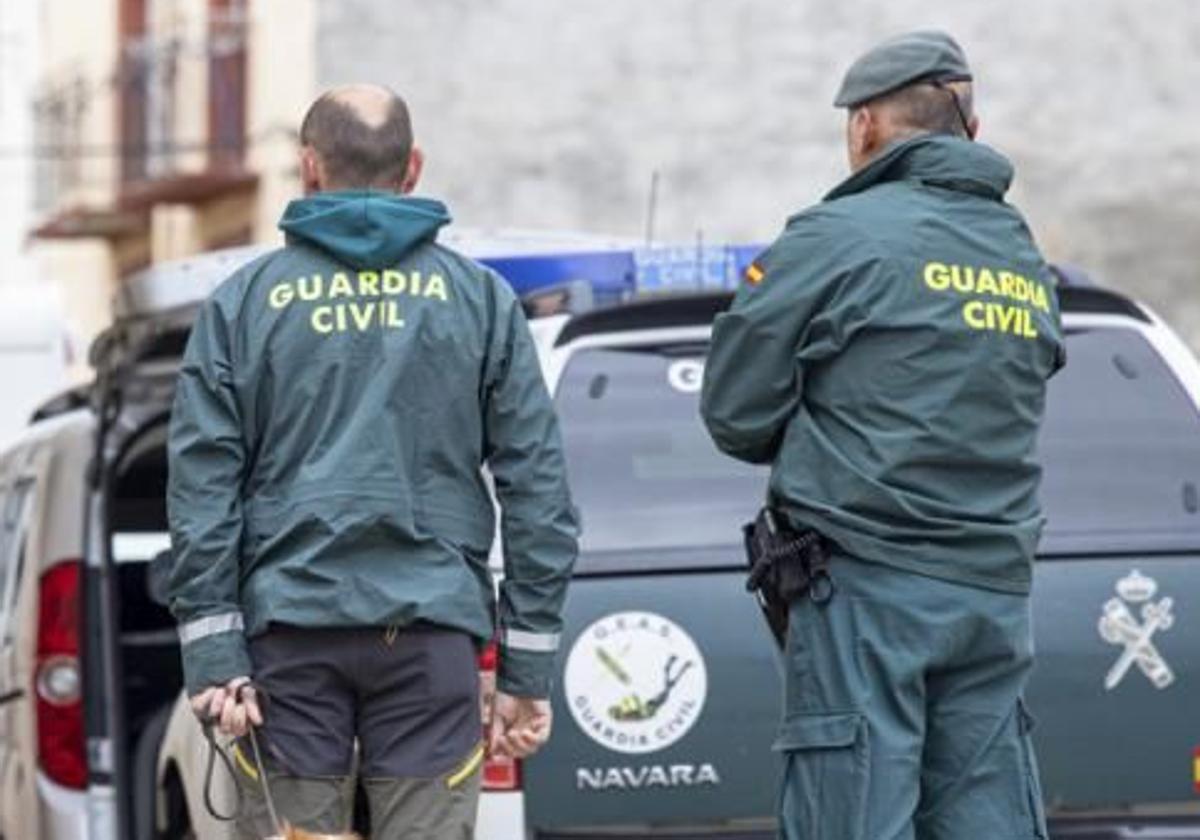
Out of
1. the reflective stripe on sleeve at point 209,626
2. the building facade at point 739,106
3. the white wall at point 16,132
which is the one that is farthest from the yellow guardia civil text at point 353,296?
the white wall at point 16,132

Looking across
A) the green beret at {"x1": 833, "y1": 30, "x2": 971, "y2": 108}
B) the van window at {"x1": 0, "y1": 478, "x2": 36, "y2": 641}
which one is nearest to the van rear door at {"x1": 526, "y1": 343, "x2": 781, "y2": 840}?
the green beret at {"x1": 833, "y1": 30, "x2": 971, "y2": 108}

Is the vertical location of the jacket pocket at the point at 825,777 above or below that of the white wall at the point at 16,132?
above

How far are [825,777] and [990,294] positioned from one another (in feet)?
2.86

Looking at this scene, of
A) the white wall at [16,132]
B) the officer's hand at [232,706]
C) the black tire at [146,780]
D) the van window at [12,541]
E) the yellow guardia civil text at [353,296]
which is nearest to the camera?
the officer's hand at [232,706]

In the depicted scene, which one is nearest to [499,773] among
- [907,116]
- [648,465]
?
[648,465]

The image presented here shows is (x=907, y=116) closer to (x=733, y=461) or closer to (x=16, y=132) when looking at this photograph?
(x=733, y=461)

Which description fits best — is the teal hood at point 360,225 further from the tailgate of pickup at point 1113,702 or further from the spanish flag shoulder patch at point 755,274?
the tailgate of pickup at point 1113,702

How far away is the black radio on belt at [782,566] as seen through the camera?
5.52 m

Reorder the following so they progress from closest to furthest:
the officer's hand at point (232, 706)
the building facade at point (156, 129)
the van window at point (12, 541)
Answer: the officer's hand at point (232, 706) < the van window at point (12, 541) < the building facade at point (156, 129)

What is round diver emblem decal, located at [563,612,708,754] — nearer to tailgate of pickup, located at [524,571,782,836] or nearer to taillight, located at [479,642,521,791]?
tailgate of pickup, located at [524,571,782,836]

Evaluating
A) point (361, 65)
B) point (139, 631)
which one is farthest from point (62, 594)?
point (361, 65)

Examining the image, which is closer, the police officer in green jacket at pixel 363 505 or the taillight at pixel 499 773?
the police officer in green jacket at pixel 363 505

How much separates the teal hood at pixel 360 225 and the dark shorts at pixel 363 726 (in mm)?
633

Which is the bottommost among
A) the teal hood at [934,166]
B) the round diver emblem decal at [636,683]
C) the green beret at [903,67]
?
the round diver emblem decal at [636,683]
